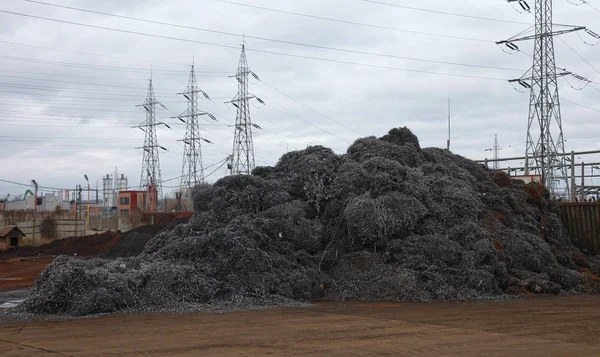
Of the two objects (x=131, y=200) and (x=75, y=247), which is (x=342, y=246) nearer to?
(x=75, y=247)

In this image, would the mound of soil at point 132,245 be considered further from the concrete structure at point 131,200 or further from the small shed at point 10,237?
the concrete structure at point 131,200

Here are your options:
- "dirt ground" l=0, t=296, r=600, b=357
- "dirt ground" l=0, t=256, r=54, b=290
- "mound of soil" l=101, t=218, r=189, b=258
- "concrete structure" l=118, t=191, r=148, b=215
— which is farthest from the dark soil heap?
"concrete structure" l=118, t=191, r=148, b=215

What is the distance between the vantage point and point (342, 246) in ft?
50.3

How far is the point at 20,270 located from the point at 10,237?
12.9 m

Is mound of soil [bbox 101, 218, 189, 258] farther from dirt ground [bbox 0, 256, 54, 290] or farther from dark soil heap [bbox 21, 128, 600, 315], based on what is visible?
dark soil heap [bbox 21, 128, 600, 315]

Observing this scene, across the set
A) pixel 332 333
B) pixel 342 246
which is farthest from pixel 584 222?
pixel 332 333

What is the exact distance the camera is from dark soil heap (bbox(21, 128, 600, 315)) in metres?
12.6

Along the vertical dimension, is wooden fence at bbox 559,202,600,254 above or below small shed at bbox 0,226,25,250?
above

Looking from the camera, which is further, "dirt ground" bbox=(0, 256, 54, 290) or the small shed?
the small shed

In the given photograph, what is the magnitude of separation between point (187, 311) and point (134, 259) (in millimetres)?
2803

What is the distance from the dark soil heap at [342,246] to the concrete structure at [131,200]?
1871 inches

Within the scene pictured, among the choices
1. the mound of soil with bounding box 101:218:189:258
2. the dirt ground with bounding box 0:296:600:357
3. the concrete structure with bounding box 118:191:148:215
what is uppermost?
the concrete structure with bounding box 118:191:148:215

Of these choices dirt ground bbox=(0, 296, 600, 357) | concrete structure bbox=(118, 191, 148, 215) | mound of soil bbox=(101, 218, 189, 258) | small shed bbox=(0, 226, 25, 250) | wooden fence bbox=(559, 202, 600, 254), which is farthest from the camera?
concrete structure bbox=(118, 191, 148, 215)

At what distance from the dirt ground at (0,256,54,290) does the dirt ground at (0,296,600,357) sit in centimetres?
846
